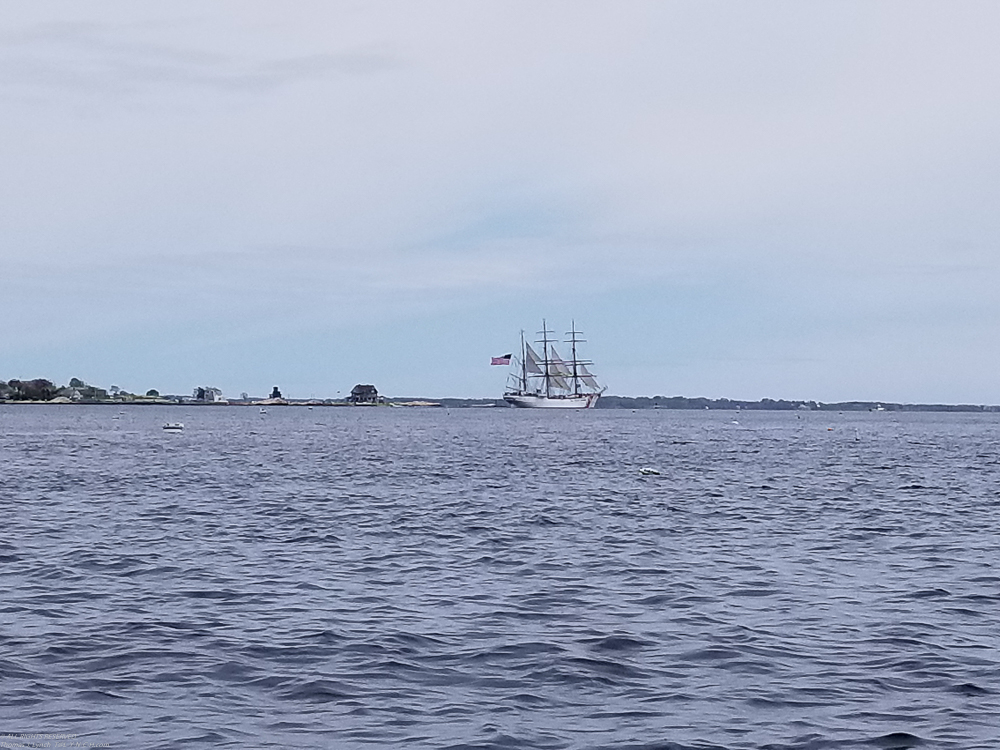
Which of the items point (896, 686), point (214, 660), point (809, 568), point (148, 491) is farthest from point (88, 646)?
point (148, 491)

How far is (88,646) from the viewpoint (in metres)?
17.6

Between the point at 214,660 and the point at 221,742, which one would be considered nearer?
the point at 221,742

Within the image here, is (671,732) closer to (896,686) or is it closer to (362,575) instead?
(896,686)

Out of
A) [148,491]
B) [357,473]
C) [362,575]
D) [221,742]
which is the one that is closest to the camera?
[221,742]

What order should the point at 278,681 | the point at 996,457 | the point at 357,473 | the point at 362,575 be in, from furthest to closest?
the point at 996,457 < the point at 357,473 < the point at 362,575 < the point at 278,681

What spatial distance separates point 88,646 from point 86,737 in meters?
4.92

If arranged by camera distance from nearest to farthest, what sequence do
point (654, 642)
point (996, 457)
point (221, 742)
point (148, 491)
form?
1. point (221, 742)
2. point (654, 642)
3. point (148, 491)
4. point (996, 457)

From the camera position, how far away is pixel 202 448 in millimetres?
93750

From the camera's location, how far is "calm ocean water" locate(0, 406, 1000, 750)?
14.0m

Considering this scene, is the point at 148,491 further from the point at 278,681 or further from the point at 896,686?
the point at 896,686

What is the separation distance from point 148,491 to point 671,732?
1480 inches

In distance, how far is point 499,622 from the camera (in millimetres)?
19938

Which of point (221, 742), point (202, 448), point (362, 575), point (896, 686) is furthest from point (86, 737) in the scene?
point (202, 448)

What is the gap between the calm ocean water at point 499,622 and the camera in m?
14.0
